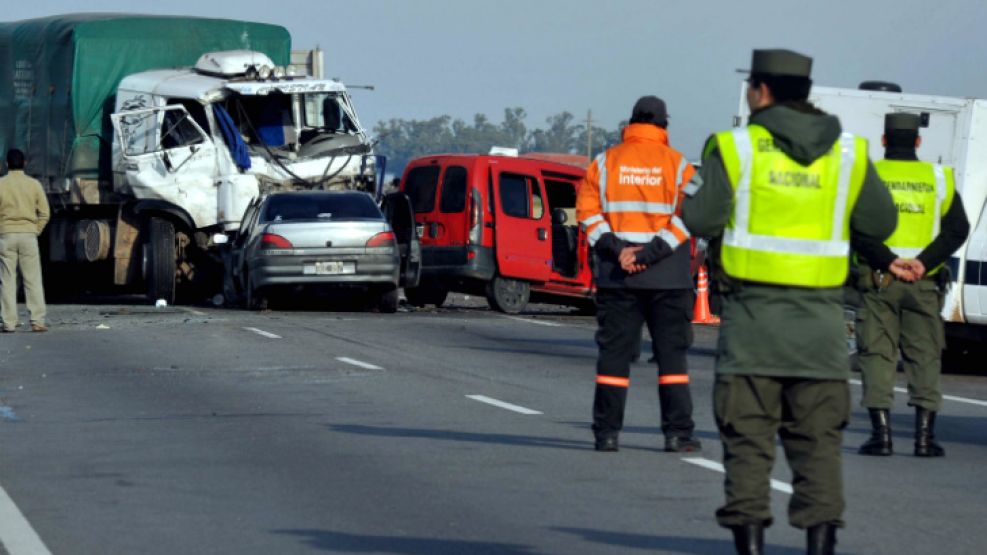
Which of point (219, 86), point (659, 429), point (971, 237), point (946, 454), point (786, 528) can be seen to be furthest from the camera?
point (219, 86)

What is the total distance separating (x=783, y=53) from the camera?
639cm

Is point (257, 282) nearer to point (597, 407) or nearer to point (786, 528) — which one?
point (597, 407)

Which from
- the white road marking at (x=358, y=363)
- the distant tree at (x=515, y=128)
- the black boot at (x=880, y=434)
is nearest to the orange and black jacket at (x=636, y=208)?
the black boot at (x=880, y=434)

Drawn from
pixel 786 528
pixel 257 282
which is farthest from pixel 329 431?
pixel 257 282

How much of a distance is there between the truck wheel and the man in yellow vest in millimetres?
16810

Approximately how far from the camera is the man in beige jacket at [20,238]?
68.1 feet

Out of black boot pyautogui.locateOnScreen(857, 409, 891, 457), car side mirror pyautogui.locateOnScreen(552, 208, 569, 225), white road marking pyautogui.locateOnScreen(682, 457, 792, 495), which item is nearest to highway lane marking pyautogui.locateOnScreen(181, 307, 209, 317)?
car side mirror pyautogui.locateOnScreen(552, 208, 569, 225)

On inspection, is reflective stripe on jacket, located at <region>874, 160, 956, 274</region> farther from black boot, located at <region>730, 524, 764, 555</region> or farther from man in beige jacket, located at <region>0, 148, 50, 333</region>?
man in beige jacket, located at <region>0, 148, 50, 333</region>

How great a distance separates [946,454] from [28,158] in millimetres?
20288

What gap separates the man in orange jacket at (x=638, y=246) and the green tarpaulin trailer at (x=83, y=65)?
1835 cm

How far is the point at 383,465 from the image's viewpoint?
1020cm

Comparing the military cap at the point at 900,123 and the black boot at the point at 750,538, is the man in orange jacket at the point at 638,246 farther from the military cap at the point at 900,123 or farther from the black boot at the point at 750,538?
the black boot at the point at 750,538

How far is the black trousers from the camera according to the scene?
33.6ft

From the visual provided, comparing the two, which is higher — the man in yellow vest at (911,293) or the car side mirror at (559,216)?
the man in yellow vest at (911,293)
